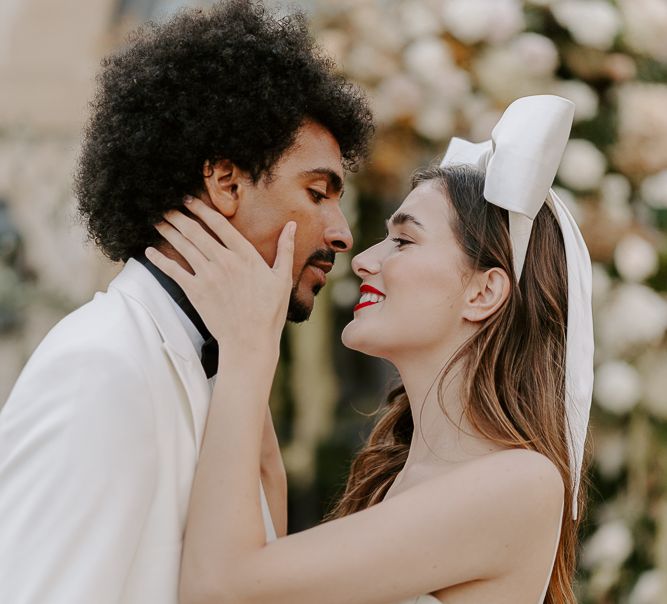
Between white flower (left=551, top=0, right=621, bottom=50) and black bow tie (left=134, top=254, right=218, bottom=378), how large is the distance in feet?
7.51

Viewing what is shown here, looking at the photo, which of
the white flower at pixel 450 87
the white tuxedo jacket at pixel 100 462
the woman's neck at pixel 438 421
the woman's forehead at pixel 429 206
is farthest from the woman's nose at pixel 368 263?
the white flower at pixel 450 87

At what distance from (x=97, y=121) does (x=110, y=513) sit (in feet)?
2.90

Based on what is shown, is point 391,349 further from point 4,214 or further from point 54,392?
point 4,214

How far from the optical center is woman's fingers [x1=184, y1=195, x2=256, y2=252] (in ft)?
6.84

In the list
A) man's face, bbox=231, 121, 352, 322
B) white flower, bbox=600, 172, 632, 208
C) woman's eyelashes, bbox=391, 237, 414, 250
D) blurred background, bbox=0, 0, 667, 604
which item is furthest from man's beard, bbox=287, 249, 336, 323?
white flower, bbox=600, 172, 632, 208

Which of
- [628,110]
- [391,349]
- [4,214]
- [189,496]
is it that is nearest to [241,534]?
[189,496]

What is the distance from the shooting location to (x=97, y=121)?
2.22 metres

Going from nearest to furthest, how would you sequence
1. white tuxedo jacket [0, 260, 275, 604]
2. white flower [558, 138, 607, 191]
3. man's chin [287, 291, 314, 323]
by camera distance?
white tuxedo jacket [0, 260, 275, 604] < man's chin [287, 291, 314, 323] < white flower [558, 138, 607, 191]

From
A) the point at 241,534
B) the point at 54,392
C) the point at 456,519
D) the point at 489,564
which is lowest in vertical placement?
the point at 489,564

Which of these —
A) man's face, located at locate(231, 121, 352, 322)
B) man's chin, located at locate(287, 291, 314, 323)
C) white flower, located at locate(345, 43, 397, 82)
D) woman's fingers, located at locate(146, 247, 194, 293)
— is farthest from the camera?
white flower, located at locate(345, 43, 397, 82)

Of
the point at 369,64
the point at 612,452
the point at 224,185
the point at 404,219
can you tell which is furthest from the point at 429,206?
the point at 612,452

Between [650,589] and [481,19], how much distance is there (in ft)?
7.00

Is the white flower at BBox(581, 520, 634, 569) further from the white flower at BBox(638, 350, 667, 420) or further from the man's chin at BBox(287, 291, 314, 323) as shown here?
the man's chin at BBox(287, 291, 314, 323)

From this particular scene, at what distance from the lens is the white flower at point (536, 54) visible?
148 inches
